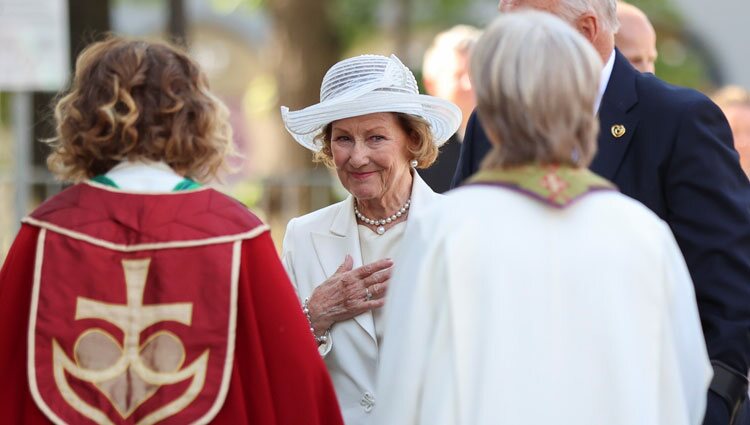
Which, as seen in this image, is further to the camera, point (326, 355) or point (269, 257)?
point (326, 355)

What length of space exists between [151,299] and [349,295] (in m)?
0.96

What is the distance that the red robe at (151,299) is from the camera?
3.97m

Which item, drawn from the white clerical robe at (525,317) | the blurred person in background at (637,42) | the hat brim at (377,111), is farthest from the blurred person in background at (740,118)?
the white clerical robe at (525,317)

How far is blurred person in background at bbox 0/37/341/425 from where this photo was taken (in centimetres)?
397

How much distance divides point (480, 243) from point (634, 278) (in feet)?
1.20

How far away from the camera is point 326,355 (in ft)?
15.9

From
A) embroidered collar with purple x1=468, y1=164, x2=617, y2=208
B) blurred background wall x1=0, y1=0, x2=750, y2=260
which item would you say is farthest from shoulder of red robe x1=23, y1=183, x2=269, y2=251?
blurred background wall x1=0, y1=0, x2=750, y2=260

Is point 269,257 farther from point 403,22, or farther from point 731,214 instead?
point 403,22

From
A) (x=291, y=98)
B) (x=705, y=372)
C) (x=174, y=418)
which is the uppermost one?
(x=705, y=372)

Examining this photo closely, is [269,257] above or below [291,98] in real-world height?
above

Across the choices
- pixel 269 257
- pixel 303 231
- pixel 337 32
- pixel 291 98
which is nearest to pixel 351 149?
pixel 303 231

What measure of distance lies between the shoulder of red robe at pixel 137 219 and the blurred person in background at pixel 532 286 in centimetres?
63

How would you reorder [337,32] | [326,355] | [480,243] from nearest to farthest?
[480,243]
[326,355]
[337,32]

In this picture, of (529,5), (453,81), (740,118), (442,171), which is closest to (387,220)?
(529,5)
